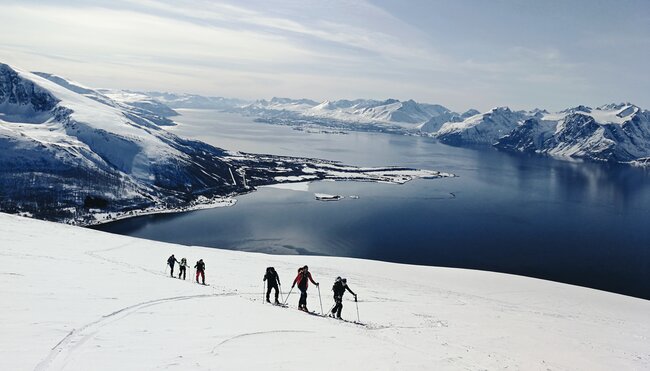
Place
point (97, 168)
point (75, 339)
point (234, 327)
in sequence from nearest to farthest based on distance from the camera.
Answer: point (75, 339), point (234, 327), point (97, 168)

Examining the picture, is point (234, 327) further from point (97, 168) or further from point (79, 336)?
point (97, 168)

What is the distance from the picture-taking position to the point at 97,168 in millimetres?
129750

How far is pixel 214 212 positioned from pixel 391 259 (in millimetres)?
56857

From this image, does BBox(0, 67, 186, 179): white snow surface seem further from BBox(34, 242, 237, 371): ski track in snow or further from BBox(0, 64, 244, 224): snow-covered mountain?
BBox(34, 242, 237, 371): ski track in snow

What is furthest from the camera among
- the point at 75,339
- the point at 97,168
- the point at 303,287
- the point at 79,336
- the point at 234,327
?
the point at 97,168

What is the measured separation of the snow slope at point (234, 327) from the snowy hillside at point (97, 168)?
87711 millimetres

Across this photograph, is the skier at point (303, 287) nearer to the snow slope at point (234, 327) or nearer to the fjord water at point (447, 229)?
the snow slope at point (234, 327)

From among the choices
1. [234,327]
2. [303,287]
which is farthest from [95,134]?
[234,327]

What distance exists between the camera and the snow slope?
38.3 feet

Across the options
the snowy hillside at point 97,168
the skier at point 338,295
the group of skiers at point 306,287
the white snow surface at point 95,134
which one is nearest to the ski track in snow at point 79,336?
the group of skiers at point 306,287

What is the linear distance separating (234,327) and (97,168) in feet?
437

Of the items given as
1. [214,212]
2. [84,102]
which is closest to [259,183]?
[214,212]

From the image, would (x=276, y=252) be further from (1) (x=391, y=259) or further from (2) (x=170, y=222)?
(2) (x=170, y=222)

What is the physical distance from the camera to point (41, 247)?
2761cm
